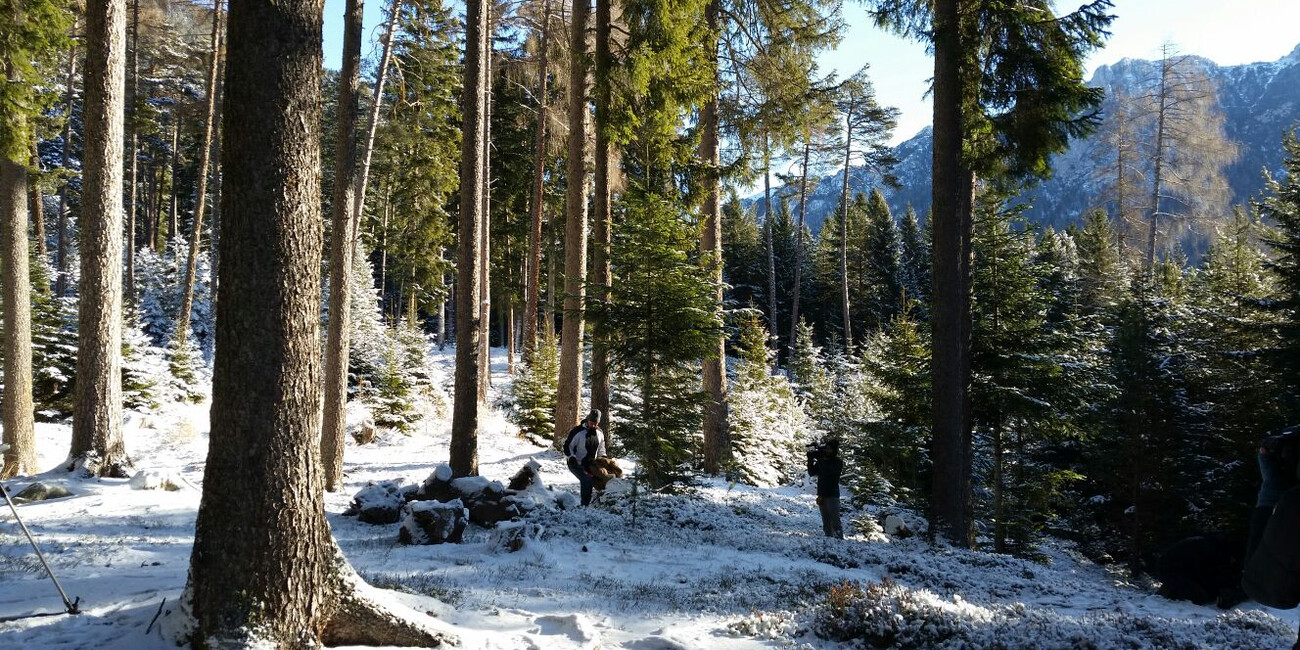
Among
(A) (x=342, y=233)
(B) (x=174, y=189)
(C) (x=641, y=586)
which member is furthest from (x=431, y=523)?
(B) (x=174, y=189)

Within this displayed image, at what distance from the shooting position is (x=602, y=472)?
39.4 ft

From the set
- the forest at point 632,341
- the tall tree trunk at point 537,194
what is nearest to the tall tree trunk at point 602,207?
the forest at point 632,341

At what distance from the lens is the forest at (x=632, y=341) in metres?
3.86

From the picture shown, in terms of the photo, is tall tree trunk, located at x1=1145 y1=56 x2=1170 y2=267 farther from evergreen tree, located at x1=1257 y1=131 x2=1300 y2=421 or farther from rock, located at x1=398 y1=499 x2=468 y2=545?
rock, located at x1=398 y1=499 x2=468 y2=545

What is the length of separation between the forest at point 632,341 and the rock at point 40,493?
398 mm

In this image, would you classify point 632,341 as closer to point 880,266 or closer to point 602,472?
point 602,472

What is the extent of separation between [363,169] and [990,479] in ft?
56.3

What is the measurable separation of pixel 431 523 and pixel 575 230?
7.51 meters

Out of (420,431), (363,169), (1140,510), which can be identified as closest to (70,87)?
(363,169)

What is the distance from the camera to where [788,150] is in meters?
15.7

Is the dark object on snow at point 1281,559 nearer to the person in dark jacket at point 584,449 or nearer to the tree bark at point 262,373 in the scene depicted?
the tree bark at point 262,373

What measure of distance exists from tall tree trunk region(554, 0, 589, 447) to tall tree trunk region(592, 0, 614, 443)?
50 cm

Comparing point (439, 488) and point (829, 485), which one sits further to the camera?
point (829, 485)

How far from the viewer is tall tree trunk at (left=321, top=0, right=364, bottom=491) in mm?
10023
